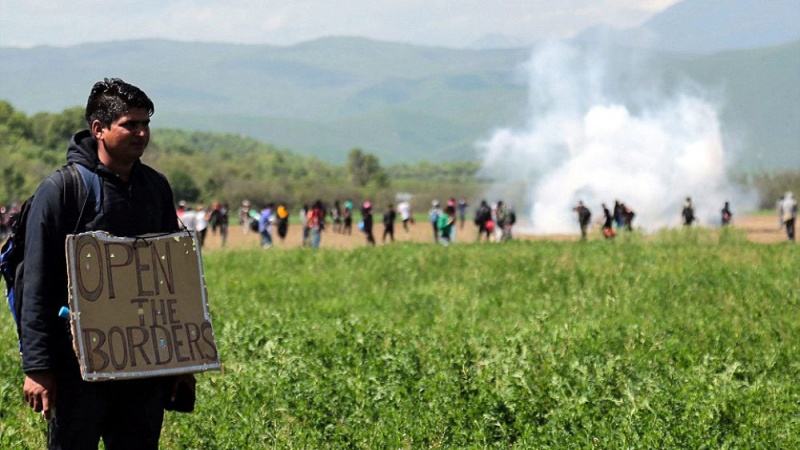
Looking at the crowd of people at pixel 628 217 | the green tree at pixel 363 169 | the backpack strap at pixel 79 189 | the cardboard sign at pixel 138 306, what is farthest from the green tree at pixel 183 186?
the backpack strap at pixel 79 189

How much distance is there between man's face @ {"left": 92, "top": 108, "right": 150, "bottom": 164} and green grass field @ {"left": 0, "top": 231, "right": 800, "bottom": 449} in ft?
10.5

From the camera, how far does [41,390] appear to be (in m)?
5.75

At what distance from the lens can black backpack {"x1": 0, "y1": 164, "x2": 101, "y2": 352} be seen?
19.2 ft

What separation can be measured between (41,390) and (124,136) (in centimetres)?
115

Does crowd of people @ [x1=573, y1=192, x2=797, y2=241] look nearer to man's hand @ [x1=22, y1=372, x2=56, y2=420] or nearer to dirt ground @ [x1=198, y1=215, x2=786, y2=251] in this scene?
dirt ground @ [x1=198, y1=215, x2=786, y2=251]

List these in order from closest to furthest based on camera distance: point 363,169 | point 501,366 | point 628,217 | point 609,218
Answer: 1. point 501,366
2. point 609,218
3. point 628,217
4. point 363,169

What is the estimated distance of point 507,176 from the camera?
298 feet

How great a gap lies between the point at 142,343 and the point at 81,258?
46 cm

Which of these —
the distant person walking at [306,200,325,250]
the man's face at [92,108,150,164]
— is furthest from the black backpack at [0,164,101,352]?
the distant person walking at [306,200,325,250]

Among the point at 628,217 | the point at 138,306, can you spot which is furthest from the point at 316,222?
the point at 138,306

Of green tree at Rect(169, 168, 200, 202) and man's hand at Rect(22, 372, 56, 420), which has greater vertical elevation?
green tree at Rect(169, 168, 200, 202)

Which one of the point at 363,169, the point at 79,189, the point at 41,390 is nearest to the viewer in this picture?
the point at 41,390

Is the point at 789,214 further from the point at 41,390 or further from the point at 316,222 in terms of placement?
the point at 41,390

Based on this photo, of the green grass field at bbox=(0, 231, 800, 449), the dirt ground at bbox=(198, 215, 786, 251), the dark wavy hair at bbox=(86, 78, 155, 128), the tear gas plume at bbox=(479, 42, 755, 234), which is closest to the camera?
the dark wavy hair at bbox=(86, 78, 155, 128)
